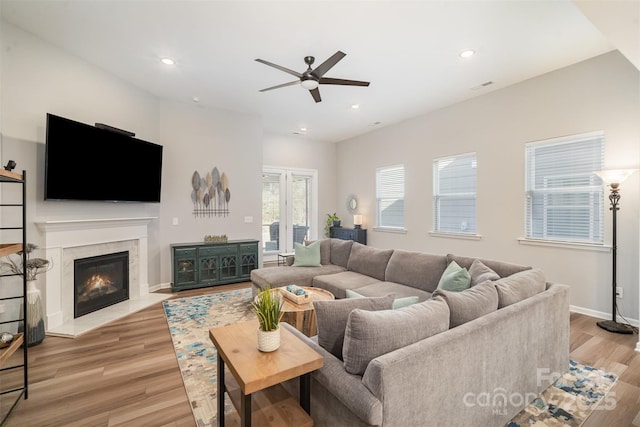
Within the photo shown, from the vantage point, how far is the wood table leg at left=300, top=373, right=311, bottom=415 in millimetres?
1465

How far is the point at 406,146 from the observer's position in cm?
599

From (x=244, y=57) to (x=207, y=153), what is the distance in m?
2.30

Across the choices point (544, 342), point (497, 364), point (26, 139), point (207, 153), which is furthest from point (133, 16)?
point (544, 342)

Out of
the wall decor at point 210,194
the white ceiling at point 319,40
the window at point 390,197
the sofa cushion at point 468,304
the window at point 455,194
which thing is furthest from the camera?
the window at point 390,197

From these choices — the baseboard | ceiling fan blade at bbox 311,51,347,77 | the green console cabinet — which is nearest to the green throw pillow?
the green console cabinet

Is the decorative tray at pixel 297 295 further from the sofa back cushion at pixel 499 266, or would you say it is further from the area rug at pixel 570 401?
the area rug at pixel 570 401

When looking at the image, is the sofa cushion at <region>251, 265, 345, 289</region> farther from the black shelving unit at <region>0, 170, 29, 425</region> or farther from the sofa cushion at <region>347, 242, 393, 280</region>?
the black shelving unit at <region>0, 170, 29, 425</region>

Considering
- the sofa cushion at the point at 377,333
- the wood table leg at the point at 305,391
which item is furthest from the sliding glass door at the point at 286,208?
the sofa cushion at the point at 377,333

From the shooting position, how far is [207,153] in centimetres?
533

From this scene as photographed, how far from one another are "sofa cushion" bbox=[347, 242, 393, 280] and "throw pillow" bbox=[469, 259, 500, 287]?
4.10 ft

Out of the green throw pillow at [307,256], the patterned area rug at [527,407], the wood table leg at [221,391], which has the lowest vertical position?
the patterned area rug at [527,407]

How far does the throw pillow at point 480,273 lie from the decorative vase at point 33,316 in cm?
425

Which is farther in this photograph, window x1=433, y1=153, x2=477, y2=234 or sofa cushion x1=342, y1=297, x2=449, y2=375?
window x1=433, y1=153, x2=477, y2=234

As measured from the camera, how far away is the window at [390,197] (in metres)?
6.25
